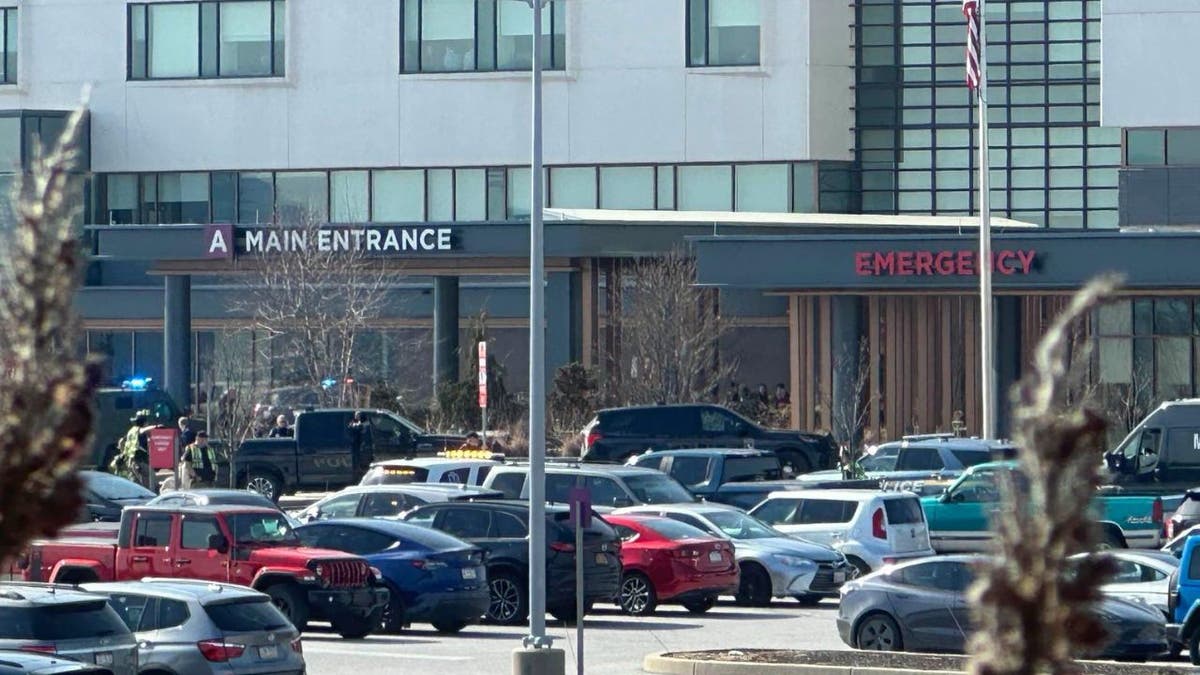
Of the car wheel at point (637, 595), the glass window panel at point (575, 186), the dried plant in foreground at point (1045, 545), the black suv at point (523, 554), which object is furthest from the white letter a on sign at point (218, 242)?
the dried plant in foreground at point (1045, 545)

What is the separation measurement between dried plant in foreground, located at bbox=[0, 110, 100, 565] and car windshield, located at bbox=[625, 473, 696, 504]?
24488mm

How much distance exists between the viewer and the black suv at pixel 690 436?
38.6m

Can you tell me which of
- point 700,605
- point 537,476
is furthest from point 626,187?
point 537,476

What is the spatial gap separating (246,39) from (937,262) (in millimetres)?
24223

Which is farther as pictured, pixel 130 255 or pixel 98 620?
pixel 130 255

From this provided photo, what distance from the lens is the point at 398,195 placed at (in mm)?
60719

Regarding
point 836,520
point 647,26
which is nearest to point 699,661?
point 836,520

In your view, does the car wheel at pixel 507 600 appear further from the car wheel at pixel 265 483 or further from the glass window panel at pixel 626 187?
the glass window panel at pixel 626 187

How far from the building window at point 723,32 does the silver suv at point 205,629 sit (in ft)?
137

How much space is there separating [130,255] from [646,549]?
3230 centimetres

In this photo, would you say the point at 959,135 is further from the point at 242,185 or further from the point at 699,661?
the point at 699,661

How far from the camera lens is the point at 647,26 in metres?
58.3

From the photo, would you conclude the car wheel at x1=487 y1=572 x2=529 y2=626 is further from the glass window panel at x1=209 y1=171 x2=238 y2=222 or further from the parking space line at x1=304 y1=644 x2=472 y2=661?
the glass window panel at x1=209 y1=171 x2=238 y2=222

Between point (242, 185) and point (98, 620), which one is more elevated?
point (242, 185)
